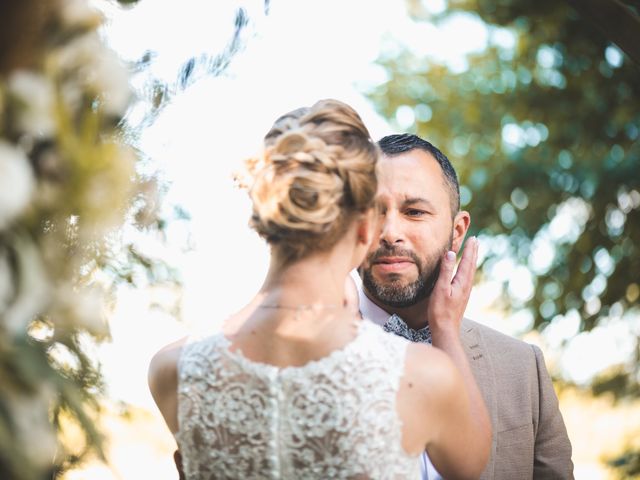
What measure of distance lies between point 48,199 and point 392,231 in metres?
2.35

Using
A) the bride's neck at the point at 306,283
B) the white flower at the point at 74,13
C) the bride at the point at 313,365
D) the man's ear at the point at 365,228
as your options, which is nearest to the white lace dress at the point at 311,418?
the bride at the point at 313,365

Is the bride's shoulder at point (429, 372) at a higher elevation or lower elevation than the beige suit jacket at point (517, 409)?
higher

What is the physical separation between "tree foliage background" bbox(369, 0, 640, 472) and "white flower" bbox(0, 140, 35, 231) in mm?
7769

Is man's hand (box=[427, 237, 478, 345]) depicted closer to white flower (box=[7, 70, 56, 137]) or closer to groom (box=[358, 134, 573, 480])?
groom (box=[358, 134, 573, 480])

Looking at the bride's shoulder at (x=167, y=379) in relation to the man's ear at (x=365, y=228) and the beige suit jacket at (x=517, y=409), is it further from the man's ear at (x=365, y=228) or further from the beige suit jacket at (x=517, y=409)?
the beige suit jacket at (x=517, y=409)

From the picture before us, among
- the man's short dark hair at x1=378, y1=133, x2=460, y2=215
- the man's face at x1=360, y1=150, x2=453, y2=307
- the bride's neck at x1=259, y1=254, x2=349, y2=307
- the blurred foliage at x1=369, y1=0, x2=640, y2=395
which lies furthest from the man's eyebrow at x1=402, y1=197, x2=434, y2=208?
the blurred foliage at x1=369, y1=0, x2=640, y2=395

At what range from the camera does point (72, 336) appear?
1420mm

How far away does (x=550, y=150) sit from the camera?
10984 millimetres

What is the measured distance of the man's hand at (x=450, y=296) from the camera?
2.94 metres

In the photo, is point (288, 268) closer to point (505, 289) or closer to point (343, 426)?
point (343, 426)

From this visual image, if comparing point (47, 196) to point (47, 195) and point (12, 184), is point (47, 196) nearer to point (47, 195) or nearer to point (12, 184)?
point (47, 195)

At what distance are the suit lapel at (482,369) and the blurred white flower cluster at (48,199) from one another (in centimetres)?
229

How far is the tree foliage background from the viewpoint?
9398 millimetres

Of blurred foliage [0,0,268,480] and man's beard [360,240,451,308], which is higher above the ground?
blurred foliage [0,0,268,480]
